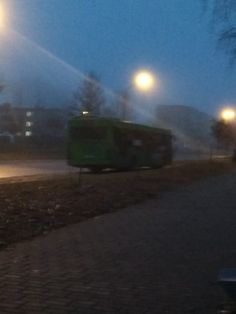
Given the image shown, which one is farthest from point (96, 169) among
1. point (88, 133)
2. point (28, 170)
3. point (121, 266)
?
point (121, 266)

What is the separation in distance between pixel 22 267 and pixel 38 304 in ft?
6.33

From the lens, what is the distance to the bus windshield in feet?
120

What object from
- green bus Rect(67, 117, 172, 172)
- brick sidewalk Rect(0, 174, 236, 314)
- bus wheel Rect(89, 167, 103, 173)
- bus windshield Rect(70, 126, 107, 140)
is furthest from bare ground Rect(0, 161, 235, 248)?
bus wheel Rect(89, 167, 103, 173)

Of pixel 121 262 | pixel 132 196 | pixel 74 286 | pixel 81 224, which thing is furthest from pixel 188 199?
pixel 74 286

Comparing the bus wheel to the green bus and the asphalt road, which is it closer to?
the green bus

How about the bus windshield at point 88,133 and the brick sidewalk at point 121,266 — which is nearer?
the brick sidewalk at point 121,266

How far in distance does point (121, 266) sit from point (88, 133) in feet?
91.9

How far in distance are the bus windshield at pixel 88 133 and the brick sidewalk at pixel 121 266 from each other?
71.9 ft

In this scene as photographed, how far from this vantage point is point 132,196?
64.2ft

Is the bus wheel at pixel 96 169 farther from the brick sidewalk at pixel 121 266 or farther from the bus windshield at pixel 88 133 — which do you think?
the brick sidewalk at pixel 121 266

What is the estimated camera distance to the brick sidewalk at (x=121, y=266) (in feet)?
23.2

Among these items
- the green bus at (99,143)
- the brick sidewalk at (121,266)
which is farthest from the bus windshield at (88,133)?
the brick sidewalk at (121,266)

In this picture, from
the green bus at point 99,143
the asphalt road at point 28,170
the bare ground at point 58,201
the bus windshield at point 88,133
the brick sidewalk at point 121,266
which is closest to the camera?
the brick sidewalk at point 121,266

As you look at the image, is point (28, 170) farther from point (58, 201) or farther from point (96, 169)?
point (58, 201)
